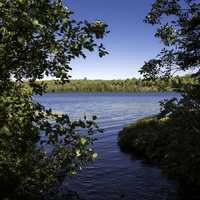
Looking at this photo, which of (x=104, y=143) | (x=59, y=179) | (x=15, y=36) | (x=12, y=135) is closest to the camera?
(x=15, y=36)

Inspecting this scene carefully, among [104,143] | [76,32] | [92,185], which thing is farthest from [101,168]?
[76,32]

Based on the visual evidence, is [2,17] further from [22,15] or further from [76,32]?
[76,32]

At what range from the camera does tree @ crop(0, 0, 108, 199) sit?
9.23 meters

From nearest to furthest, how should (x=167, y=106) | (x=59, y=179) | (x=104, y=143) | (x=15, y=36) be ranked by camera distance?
(x=15, y=36)
(x=59, y=179)
(x=167, y=106)
(x=104, y=143)

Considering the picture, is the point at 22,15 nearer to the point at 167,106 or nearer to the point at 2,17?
the point at 2,17

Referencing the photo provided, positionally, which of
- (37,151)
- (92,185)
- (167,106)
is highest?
(167,106)

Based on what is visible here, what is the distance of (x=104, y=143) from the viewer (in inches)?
1879

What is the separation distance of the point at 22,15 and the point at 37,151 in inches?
216

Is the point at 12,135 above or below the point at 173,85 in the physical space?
below

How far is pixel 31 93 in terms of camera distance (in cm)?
1164

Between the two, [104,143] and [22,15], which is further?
[104,143]

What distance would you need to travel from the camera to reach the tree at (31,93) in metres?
9.23

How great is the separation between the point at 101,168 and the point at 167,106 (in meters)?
21.4

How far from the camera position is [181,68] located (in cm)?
1577
